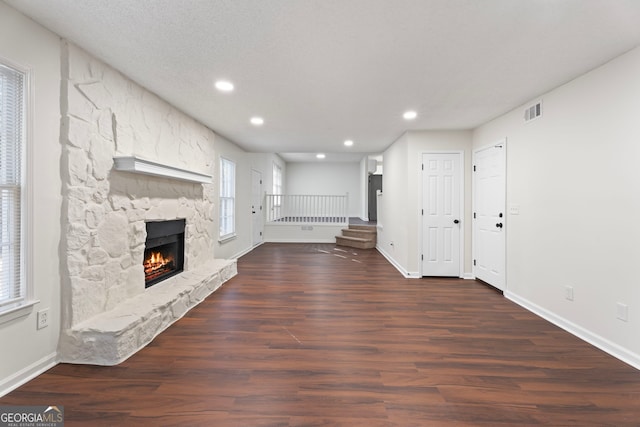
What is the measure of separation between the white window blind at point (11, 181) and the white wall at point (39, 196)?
0.21ft

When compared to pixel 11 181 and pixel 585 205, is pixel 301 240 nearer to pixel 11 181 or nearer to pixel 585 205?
pixel 585 205

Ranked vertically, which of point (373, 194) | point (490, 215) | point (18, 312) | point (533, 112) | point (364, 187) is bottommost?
point (18, 312)

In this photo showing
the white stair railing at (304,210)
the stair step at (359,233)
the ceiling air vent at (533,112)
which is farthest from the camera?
the white stair railing at (304,210)

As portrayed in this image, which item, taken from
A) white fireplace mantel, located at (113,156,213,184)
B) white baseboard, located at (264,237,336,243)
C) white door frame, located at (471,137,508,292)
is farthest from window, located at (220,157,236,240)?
white door frame, located at (471,137,508,292)

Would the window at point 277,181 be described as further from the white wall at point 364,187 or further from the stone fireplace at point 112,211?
the stone fireplace at point 112,211

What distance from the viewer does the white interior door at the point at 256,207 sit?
7.58 meters

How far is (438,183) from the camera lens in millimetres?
4746

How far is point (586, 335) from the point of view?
2615 millimetres

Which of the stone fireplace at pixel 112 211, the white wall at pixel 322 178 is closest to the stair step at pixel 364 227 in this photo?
the white wall at pixel 322 178

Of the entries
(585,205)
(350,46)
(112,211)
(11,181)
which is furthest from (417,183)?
(11,181)

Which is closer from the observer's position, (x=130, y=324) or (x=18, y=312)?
(x=18, y=312)

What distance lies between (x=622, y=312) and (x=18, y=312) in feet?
14.3

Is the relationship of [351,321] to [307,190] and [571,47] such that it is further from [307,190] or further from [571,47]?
[307,190]

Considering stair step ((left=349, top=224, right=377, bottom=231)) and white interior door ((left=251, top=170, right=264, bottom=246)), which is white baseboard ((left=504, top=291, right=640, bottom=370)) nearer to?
stair step ((left=349, top=224, right=377, bottom=231))
